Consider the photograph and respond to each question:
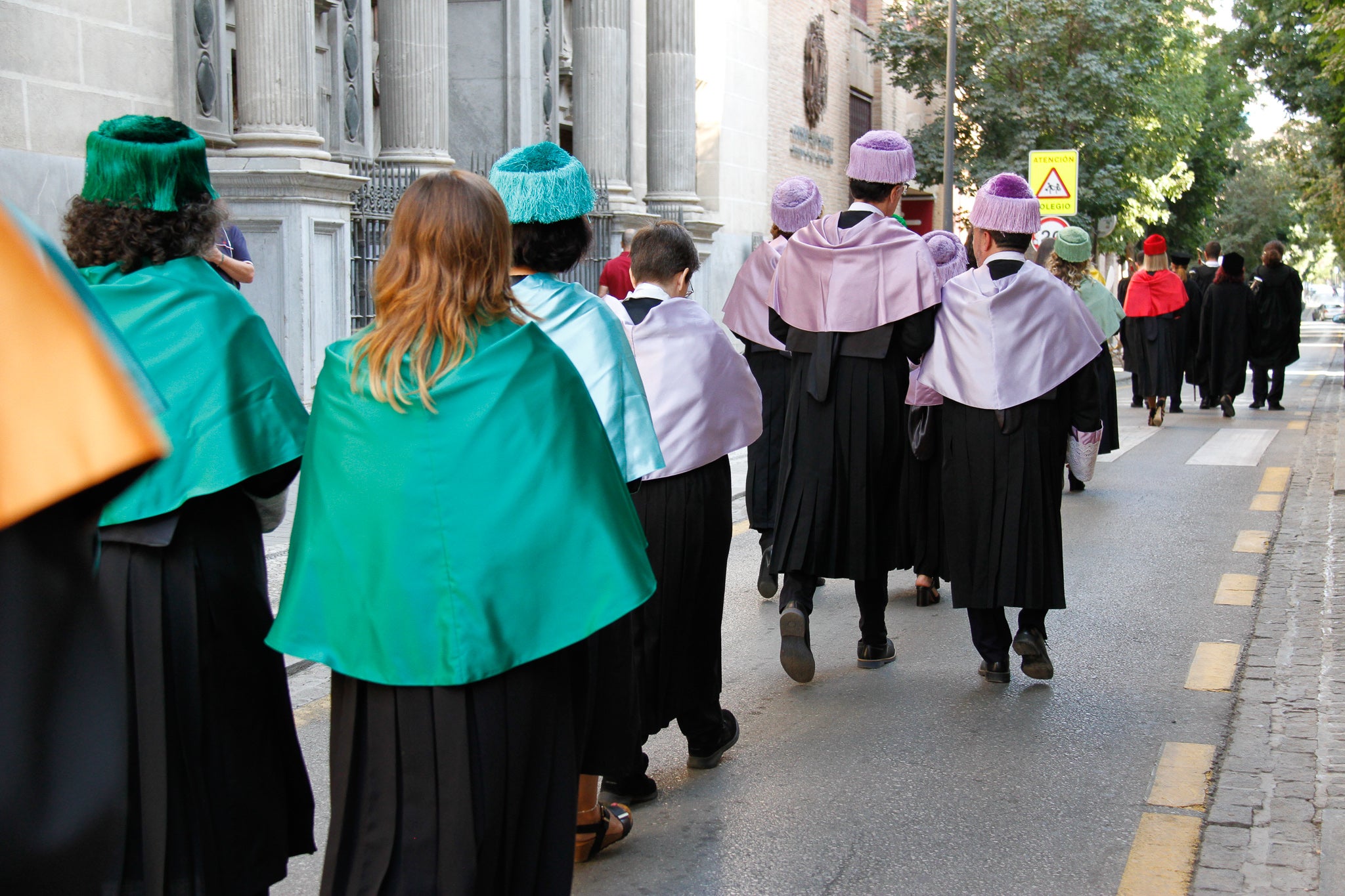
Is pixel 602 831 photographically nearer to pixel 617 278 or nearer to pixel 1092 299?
pixel 617 278

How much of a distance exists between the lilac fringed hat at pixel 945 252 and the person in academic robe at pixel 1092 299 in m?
2.71

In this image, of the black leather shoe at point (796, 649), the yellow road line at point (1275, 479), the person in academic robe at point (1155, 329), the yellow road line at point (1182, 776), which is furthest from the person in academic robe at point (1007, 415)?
the person in academic robe at point (1155, 329)

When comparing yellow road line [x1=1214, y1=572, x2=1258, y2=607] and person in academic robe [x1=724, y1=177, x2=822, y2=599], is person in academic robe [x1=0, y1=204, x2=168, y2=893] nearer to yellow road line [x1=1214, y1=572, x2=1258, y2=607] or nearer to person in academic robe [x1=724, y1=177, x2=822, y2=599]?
person in academic robe [x1=724, y1=177, x2=822, y2=599]

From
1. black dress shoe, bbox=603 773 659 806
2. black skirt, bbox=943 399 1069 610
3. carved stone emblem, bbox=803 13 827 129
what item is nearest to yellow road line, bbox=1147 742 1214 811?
black skirt, bbox=943 399 1069 610

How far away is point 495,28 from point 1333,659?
13185mm

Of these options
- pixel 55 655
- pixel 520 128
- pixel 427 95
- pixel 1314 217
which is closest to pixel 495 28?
pixel 520 128

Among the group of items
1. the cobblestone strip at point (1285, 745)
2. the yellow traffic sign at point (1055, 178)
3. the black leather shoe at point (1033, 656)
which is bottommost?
the cobblestone strip at point (1285, 745)

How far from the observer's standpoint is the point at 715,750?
499 centimetres

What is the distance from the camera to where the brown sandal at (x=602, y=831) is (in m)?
4.14

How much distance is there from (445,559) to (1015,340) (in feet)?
12.3

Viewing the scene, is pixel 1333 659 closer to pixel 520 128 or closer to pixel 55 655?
pixel 55 655

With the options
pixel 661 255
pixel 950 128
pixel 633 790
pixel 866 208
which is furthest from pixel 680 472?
pixel 950 128

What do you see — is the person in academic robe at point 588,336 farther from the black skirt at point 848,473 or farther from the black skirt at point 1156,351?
the black skirt at point 1156,351

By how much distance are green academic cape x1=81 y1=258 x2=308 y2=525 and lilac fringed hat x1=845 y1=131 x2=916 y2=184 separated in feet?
11.5
